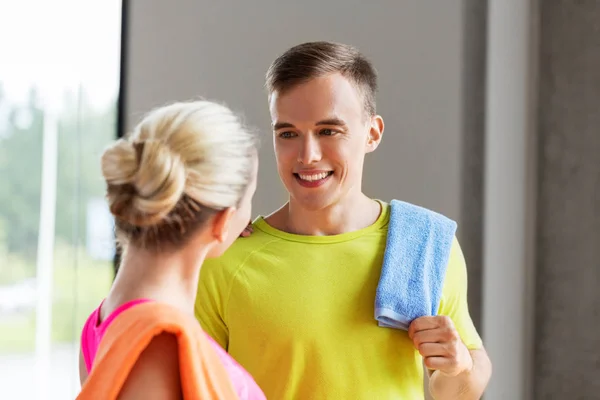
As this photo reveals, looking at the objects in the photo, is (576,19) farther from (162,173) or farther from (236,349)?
(162,173)

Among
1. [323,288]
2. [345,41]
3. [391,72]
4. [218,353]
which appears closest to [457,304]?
[323,288]

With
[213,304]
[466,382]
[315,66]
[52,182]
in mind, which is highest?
[315,66]

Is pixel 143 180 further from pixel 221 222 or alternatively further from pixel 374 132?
pixel 374 132

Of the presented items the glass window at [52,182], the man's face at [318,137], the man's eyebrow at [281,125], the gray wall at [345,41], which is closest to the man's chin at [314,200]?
the man's face at [318,137]

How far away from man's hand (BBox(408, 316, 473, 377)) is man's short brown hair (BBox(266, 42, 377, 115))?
1.24ft

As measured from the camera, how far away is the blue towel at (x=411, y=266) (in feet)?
4.08

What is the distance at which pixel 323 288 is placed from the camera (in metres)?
1.28

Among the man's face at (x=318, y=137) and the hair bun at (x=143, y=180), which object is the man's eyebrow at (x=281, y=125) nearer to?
the man's face at (x=318, y=137)

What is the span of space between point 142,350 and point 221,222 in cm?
19

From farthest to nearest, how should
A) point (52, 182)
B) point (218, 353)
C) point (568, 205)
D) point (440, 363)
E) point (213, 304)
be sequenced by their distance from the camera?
point (52, 182), point (568, 205), point (213, 304), point (440, 363), point (218, 353)

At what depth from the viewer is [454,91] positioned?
6.17 feet

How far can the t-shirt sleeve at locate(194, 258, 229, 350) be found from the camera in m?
1.29

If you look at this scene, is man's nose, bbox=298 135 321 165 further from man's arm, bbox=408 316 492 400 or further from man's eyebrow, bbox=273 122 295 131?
man's arm, bbox=408 316 492 400

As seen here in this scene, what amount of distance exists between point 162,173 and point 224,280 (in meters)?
0.49
